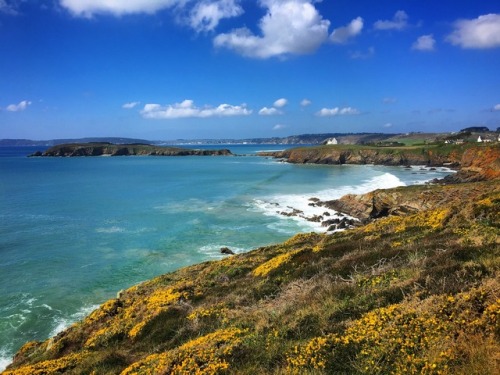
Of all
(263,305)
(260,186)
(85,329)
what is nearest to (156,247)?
(85,329)

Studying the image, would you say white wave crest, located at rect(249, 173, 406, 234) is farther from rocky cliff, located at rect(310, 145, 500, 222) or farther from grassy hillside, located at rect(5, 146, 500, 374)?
grassy hillside, located at rect(5, 146, 500, 374)

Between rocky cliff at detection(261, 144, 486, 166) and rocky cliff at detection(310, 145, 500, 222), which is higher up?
rocky cliff at detection(261, 144, 486, 166)

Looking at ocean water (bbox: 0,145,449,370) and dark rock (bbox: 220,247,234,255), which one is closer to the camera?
ocean water (bbox: 0,145,449,370)

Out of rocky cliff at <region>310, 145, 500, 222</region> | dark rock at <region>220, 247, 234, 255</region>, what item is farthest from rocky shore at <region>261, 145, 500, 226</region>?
dark rock at <region>220, 247, 234, 255</region>

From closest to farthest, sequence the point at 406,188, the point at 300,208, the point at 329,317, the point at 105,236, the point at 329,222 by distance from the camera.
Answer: the point at 329,317 → the point at 105,236 → the point at 329,222 → the point at 406,188 → the point at 300,208

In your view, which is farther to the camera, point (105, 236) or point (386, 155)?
point (386, 155)

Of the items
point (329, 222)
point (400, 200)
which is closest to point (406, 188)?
point (400, 200)

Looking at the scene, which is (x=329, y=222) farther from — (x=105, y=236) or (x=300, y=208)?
(x=105, y=236)

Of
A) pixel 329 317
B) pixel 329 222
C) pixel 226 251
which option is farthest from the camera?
pixel 329 222

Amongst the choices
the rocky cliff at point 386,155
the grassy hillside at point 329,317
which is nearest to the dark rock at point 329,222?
the grassy hillside at point 329,317

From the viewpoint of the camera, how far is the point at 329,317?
886cm

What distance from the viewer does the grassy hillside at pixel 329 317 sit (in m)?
6.63

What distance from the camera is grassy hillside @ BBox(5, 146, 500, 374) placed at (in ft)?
21.8

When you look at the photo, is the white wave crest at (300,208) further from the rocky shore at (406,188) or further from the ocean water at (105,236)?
the rocky shore at (406,188)
